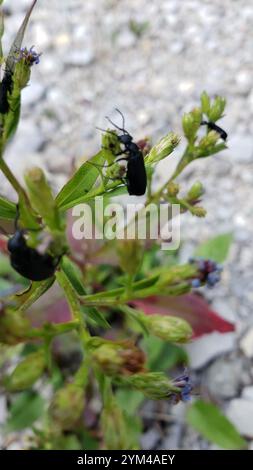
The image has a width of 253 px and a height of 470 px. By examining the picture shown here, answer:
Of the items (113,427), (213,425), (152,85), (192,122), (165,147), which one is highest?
(152,85)

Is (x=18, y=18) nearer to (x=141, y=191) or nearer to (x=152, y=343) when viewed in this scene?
(x=152, y=343)

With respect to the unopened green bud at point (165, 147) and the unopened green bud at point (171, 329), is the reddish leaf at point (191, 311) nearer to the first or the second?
the unopened green bud at point (171, 329)

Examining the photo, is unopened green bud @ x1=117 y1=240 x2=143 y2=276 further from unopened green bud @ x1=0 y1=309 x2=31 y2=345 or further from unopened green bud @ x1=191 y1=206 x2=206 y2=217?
unopened green bud @ x1=191 y1=206 x2=206 y2=217

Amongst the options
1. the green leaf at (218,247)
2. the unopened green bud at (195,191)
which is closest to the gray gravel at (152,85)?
the green leaf at (218,247)

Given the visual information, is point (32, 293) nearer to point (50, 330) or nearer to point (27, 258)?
point (50, 330)

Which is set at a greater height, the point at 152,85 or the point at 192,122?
the point at 152,85

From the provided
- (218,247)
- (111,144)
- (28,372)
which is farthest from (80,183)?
(218,247)

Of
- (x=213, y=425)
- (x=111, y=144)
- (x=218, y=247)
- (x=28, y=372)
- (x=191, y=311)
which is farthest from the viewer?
(x=218, y=247)
